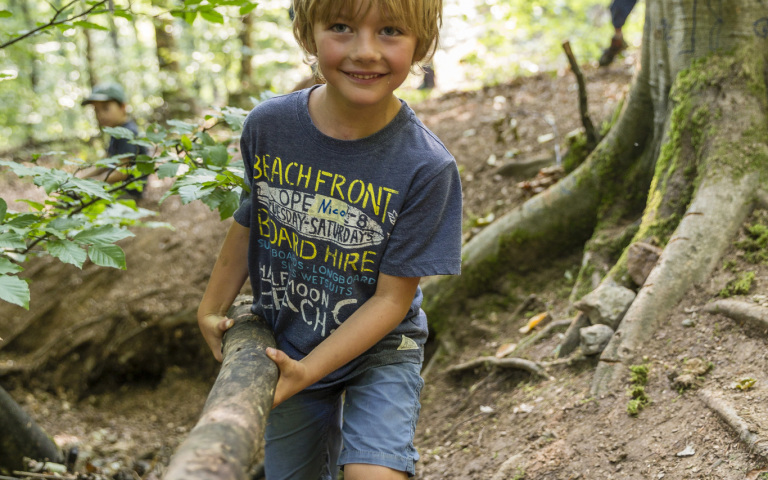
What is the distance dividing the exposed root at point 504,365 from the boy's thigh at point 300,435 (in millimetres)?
1285

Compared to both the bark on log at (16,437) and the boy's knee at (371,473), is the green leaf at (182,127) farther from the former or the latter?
the bark on log at (16,437)

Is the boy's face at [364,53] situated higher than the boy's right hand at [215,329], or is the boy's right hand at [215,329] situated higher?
the boy's face at [364,53]

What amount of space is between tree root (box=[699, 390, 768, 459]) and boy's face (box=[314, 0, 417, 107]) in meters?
1.61

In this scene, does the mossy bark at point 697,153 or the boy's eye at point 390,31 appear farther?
the mossy bark at point 697,153

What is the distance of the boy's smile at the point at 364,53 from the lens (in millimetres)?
1633

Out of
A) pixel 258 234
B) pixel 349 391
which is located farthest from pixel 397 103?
pixel 349 391

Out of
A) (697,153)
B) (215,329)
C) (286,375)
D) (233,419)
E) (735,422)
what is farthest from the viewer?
(697,153)

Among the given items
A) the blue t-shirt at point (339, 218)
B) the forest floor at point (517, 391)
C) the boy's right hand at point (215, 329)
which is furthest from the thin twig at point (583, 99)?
the boy's right hand at point (215, 329)

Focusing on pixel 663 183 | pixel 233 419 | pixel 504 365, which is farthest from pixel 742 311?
pixel 233 419

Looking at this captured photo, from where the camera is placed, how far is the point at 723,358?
2408 millimetres

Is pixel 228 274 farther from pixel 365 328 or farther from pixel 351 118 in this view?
pixel 351 118

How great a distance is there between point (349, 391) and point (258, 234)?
63 centimetres

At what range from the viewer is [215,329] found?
1901 mm

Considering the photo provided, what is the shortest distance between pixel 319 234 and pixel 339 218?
89mm
